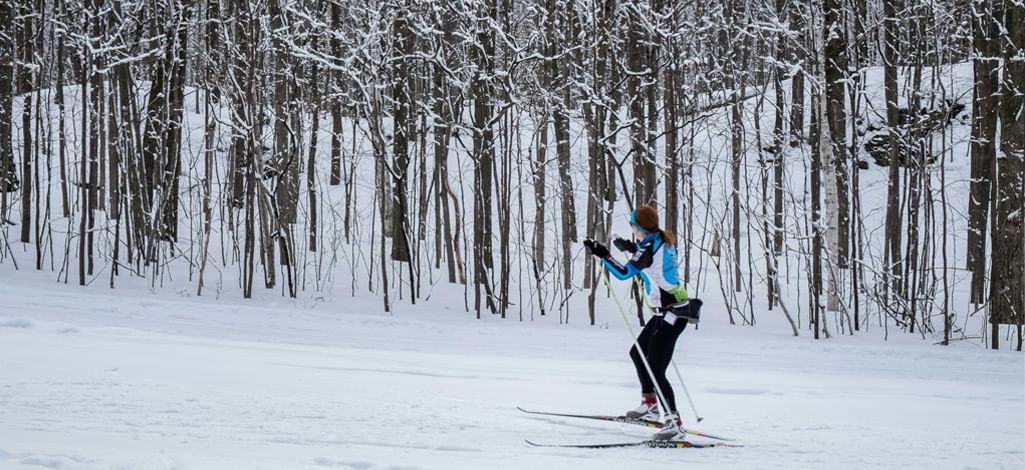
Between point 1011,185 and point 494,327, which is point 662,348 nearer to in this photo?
point 494,327

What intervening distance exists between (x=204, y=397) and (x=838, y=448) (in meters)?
5.00

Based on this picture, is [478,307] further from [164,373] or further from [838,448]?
[838,448]

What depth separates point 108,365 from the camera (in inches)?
321

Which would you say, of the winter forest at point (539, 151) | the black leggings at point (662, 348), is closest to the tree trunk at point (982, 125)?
the winter forest at point (539, 151)

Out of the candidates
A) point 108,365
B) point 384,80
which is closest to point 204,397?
point 108,365

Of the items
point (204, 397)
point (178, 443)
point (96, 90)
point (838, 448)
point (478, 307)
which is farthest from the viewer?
point (96, 90)

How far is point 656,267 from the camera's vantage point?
6504 mm

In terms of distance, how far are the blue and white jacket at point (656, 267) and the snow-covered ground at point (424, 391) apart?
115 cm

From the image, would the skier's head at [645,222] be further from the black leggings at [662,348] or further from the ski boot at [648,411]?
the ski boot at [648,411]

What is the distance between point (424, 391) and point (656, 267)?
9.05ft

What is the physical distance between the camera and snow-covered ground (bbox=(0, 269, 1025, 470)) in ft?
Result: 18.3

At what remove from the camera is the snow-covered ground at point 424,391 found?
558 cm

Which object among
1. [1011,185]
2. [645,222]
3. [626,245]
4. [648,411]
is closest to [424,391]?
[648,411]

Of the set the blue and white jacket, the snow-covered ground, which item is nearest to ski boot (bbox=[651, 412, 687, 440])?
the snow-covered ground
